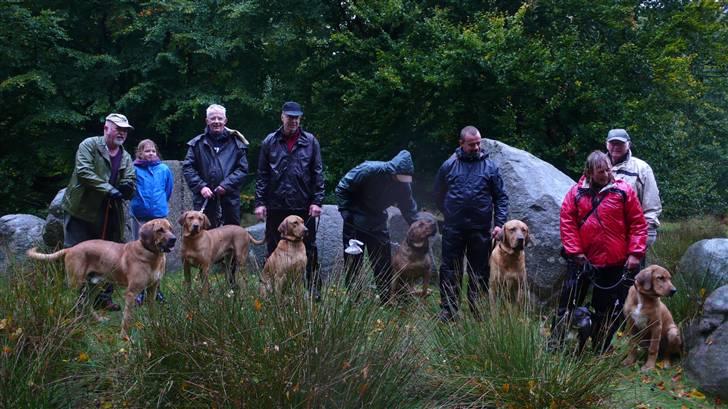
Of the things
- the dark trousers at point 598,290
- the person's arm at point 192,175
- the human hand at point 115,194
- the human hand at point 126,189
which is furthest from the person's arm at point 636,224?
the human hand at point 126,189

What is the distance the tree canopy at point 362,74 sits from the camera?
40.4ft

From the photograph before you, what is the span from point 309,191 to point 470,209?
1.64 m

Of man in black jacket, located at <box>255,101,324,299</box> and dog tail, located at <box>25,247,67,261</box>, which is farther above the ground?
man in black jacket, located at <box>255,101,324,299</box>

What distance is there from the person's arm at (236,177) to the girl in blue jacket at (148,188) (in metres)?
0.91

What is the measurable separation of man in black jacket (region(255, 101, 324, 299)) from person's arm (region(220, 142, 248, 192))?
0.24 meters

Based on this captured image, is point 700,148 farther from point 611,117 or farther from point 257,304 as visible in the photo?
point 257,304

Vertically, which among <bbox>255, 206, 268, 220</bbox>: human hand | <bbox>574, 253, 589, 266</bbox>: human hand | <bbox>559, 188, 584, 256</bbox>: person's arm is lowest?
<bbox>574, 253, 589, 266</bbox>: human hand

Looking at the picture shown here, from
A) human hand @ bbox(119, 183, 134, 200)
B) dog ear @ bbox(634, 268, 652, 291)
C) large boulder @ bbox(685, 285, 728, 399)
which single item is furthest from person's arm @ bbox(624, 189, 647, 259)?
human hand @ bbox(119, 183, 134, 200)

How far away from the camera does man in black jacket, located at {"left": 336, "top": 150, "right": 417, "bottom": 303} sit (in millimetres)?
7410

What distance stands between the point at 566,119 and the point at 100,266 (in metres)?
8.74

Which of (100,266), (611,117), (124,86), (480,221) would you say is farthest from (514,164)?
(124,86)

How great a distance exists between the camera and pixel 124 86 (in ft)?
47.9

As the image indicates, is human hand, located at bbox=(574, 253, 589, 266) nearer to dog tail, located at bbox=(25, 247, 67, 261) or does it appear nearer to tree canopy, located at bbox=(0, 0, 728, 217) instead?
dog tail, located at bbox=(25, 247, 67, 261)

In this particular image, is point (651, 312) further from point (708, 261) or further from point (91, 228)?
point (91, 228)
